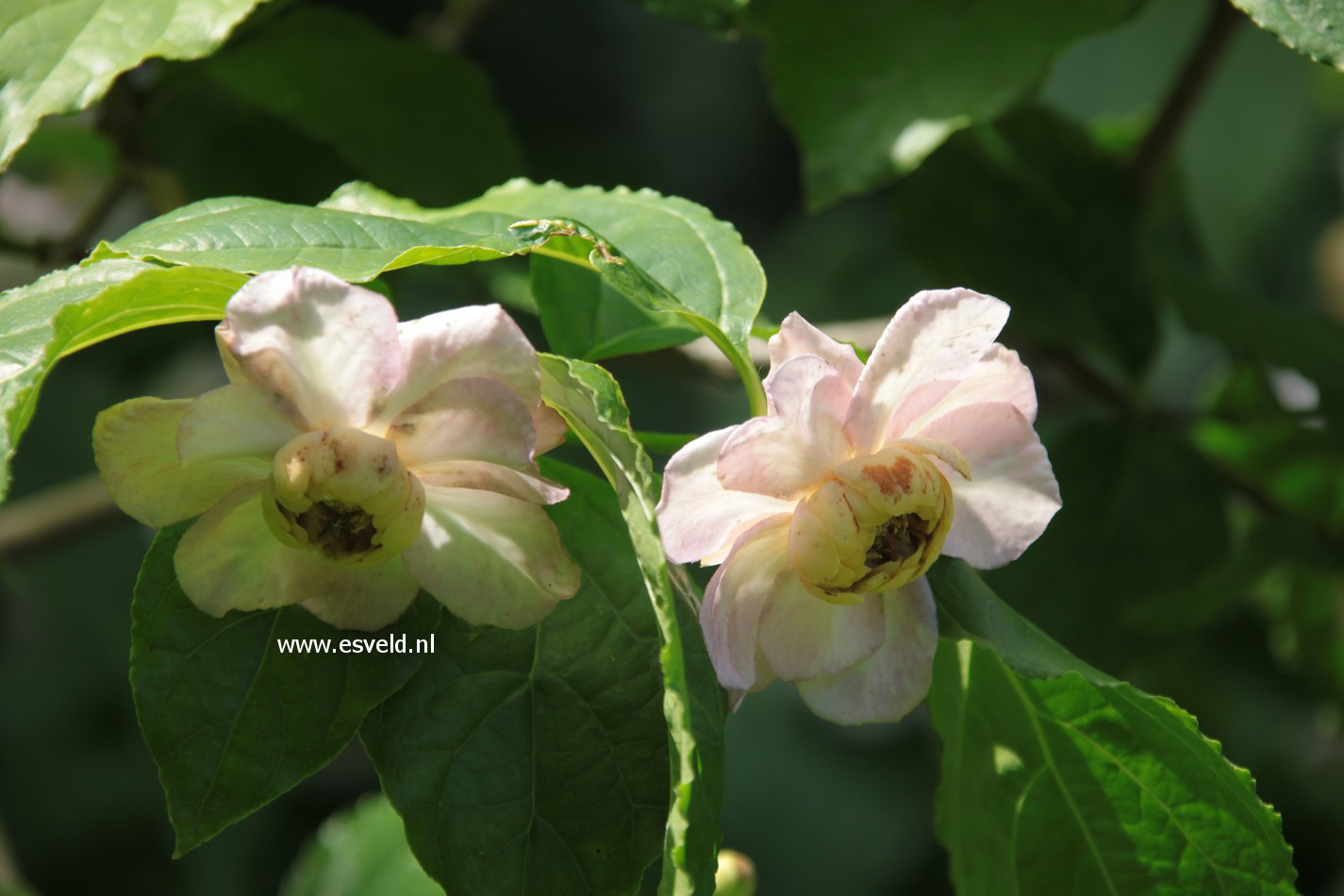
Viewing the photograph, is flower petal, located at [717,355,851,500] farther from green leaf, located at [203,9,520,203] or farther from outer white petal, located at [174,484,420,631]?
green leaf, located at [203,9,520,203]

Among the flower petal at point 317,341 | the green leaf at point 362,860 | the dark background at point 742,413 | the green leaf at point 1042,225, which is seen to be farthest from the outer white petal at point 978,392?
the green leaf at point 362,860

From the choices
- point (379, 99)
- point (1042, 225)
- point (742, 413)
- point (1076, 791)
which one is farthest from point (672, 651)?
point (742, 413)

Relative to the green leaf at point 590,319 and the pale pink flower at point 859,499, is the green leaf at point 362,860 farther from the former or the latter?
the pale pink flower at point 859,499

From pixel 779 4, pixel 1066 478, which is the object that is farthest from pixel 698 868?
pixel 1066 478

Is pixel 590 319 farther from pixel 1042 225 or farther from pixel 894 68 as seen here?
pixel 1042 225

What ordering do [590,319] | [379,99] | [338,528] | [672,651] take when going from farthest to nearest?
[379,99] < [590,319] < [338,528] < [672,651]

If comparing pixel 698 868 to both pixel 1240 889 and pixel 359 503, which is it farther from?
pixel 1240 889

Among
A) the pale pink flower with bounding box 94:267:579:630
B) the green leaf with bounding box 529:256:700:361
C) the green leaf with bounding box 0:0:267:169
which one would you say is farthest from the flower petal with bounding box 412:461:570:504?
the green leaf with bounding box 0:0:267:169
